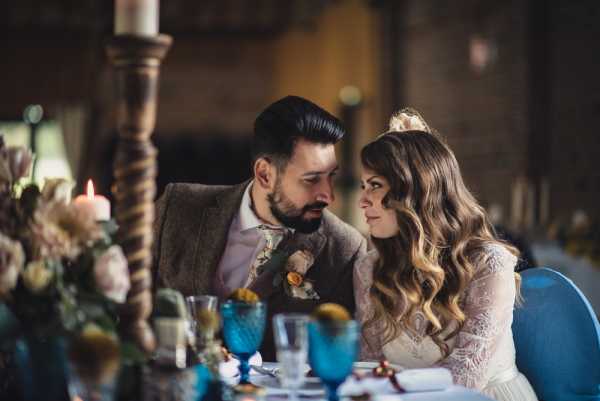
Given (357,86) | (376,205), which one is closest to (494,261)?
(376,205)

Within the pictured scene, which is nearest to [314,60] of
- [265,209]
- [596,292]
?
[596,292]

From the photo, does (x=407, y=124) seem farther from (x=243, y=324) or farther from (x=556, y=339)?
(x=243, y=324)

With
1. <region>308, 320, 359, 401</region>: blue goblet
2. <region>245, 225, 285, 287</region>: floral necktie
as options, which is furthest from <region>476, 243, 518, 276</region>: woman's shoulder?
<region>308, 320, 359, 401</region>: blue goblet

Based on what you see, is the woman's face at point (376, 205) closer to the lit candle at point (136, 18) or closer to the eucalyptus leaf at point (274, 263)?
the eucalyptus leaf at point (274, 263)

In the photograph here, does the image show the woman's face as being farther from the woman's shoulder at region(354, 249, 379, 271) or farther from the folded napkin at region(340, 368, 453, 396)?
the folded napkin at region(340, 368, 453, 396)

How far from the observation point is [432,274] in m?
2.24

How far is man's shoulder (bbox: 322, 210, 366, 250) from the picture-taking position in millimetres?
2604

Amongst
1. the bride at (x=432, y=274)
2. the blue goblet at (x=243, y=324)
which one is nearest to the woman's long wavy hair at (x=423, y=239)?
the bride at (x=432, y=274)

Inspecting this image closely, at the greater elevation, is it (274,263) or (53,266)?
(53,266)

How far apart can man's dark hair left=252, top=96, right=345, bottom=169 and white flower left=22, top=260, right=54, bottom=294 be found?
1.39 meters

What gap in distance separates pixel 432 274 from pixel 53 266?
1151 millimetres

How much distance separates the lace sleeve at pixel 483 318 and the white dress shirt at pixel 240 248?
0.74 metres

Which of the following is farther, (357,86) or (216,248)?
(357,86)

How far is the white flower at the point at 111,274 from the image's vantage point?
1308mm
